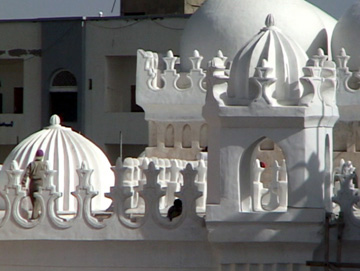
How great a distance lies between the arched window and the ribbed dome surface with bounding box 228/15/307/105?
37450 mm

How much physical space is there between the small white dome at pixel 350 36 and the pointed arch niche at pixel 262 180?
2310 millimetres

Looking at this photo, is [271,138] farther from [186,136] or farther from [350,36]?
[186,136]

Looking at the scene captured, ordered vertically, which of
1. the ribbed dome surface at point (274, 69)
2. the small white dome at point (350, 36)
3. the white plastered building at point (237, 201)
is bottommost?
the white plastered building at point (237, 201)

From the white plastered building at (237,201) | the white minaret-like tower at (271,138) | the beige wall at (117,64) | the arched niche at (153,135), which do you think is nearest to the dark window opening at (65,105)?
the beige wall at (117,64)

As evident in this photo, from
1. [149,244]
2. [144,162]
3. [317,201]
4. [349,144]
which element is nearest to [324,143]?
[317,201]

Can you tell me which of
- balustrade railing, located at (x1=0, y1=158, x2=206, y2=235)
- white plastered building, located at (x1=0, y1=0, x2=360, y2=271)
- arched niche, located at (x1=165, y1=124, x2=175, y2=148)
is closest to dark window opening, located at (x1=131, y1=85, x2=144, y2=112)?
arched niche, located at (x1=165, y1=124, x2=175, y2=148)

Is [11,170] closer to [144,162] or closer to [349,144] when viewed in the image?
[144,162]

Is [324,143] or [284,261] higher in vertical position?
[324,143]

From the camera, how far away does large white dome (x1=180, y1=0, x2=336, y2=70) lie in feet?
98.5

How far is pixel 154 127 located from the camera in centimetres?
3123

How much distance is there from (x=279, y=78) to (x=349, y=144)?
26.6 feet

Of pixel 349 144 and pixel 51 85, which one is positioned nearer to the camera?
pixel 349 144

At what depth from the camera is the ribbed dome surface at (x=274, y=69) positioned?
2227 centimetres

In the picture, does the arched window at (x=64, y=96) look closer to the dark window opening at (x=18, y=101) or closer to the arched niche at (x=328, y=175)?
the dark window opening at (x=18, y=101)
